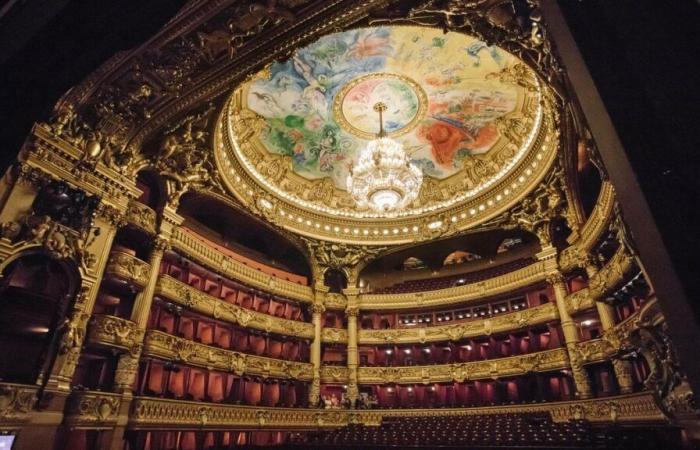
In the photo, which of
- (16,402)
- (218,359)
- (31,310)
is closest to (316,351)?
A: (218,359)

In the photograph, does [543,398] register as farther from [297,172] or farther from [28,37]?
[28,37]

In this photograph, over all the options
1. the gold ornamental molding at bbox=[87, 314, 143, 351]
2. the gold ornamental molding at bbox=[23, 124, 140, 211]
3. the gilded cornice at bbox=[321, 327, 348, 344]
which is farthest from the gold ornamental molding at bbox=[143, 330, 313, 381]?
the gold ornamental molding at bbox=[23, 124, 140, 211]

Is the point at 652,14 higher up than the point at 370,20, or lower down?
lower down

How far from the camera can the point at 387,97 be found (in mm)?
15062

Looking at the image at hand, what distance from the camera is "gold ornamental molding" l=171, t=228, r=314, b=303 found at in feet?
45.6

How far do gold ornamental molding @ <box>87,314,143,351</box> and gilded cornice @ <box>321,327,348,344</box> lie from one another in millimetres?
9355

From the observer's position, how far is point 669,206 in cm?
124

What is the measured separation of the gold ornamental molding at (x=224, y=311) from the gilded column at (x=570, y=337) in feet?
36.3

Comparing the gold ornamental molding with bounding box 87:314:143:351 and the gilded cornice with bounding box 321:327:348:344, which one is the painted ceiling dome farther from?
the gold ornamental molding with bounding box 87:314:143:351

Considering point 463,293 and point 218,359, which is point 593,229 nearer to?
point 463,293

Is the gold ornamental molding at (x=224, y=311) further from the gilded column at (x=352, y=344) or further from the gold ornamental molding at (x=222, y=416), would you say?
the gold ornamental molding at (x=222, y=416)

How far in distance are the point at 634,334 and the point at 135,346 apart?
12.9m

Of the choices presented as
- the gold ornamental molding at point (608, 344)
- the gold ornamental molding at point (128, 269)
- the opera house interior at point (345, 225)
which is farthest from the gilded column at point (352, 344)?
the gold ornamental molding at point (128, 269)

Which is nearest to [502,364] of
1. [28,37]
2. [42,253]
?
[42,253]
